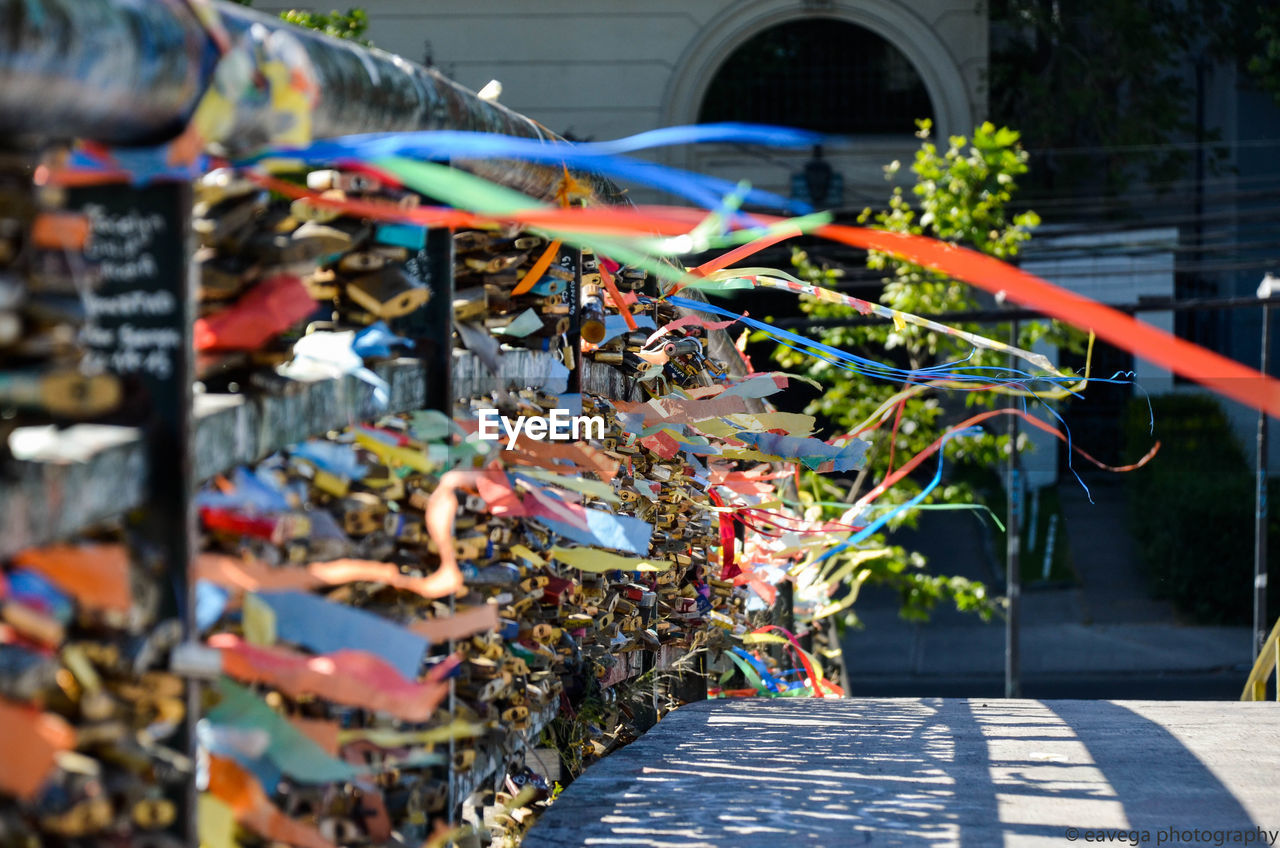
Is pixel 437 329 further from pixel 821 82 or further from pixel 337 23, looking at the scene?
pixel 821 82

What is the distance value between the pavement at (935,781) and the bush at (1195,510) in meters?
15.2

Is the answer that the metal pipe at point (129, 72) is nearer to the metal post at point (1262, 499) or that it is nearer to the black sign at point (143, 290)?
the black sign at point (143, 290)

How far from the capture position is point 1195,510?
20.2 m

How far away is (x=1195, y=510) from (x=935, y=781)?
18.3m

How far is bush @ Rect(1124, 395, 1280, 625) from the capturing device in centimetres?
1967

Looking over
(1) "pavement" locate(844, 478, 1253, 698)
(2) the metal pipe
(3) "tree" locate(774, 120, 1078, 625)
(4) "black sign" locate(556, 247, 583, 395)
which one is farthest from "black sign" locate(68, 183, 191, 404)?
(1) "pavement" locate(844, 478, 1253, 698)

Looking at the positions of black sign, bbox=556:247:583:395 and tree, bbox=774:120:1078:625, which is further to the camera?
tree, bbox=774:120:1078:625

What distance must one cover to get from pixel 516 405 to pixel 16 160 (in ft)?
6.00

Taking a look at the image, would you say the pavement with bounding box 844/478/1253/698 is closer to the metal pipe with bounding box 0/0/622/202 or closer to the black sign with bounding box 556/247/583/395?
the black sign with bounding box 556/247/583/395

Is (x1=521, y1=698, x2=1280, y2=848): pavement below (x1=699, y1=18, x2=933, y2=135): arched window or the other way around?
below

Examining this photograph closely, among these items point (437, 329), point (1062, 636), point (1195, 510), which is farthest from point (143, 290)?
point (1195, 510)

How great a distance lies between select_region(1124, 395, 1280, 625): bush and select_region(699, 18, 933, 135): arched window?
20.7 feet

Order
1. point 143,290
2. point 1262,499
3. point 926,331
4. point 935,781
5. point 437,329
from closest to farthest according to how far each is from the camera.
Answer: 1. point 143,290
2. point 437,329
3. point 935,781
4. point 1262,499
5. point 926,331

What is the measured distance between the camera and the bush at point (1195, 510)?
19672mm
